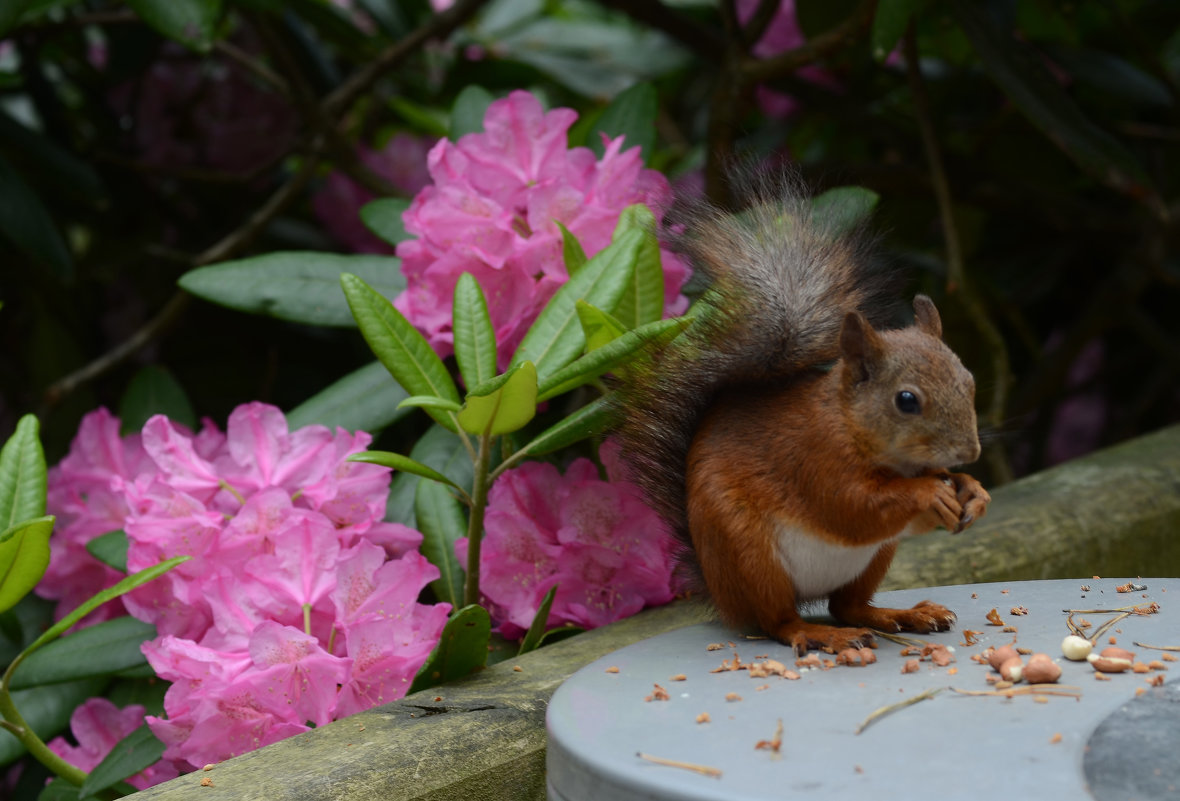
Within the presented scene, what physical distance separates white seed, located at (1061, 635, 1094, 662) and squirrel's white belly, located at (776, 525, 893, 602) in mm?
148

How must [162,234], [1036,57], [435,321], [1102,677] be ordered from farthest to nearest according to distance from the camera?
[162,234] < [1036,57] < [435,321] < [1102,677]

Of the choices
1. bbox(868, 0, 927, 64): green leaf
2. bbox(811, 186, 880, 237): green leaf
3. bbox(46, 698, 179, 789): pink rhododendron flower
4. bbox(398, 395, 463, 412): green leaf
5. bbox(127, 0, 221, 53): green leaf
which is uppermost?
bbox(127, 0, 221, 53): green leaf

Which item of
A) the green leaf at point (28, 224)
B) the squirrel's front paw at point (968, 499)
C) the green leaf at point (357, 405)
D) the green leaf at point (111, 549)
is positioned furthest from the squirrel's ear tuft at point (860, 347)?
the green leaf at point (28, 224)

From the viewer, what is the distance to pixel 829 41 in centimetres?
149

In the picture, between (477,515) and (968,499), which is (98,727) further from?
(968,499)

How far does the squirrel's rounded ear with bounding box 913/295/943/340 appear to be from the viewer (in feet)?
3.03

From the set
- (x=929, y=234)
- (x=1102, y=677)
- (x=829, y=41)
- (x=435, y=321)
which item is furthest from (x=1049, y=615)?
(x=929, y=234)

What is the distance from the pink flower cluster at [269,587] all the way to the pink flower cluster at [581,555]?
10 cm

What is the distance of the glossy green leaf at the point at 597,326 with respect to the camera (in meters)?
1.02

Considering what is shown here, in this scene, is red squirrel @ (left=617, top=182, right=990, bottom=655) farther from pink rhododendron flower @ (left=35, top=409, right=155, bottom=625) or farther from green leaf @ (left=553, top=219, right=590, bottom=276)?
pink rhododendron flower @ (left=35, top=409, right=155, bottom=625)

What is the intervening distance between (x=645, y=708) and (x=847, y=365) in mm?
292

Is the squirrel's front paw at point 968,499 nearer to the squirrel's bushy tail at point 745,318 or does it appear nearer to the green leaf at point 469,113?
the squirrel's bushy tail at point 745,318

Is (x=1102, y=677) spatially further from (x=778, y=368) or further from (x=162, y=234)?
(x=162, y=234)

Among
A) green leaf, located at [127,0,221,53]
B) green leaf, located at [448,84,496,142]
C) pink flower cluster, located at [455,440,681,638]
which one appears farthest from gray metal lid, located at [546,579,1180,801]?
green leaf, located at [127,0,221,53]
